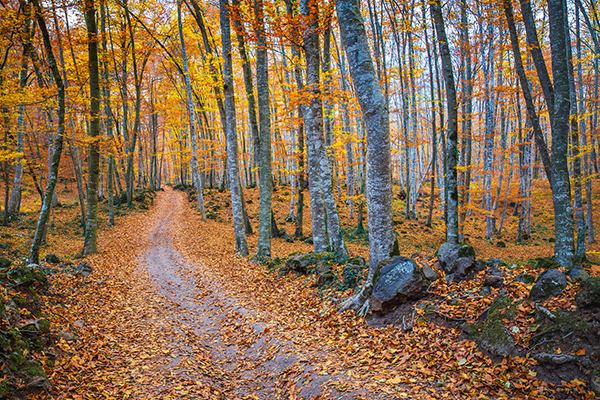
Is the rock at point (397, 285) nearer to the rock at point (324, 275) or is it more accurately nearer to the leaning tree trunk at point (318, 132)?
the rock at point (324, 275)

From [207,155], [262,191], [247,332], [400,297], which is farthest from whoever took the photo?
[207,155]

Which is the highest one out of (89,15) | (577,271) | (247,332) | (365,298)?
(89,15)

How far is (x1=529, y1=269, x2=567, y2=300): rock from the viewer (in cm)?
352

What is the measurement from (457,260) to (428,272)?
51 centimetres

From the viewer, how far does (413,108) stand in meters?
20.4

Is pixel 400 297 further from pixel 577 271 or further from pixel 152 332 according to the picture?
pixel 152 332

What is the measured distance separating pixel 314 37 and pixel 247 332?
7.73 m

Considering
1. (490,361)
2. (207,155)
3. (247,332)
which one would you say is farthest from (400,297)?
(207,155)

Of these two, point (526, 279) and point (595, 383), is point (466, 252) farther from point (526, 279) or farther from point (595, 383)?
point (595, 383)

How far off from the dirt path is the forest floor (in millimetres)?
21

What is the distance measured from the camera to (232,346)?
17.6 feet

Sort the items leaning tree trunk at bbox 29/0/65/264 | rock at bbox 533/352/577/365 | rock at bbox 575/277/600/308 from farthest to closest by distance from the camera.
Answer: leaning tree trunk at bbox 29/0/65/264, rock at bbox 575/277/600/308, rock at bbox 533/352/577/365

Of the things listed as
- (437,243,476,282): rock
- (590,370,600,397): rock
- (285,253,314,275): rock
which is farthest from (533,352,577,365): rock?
(285,253,314,275): rock

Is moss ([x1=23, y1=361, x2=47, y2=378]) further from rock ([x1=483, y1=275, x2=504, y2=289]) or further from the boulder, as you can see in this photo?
rock ([x1=483, y1=275, x2=504, y2=289])
